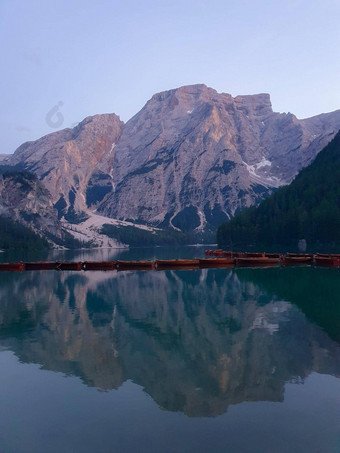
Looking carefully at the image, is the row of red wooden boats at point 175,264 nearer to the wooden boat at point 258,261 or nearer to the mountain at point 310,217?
the wooden boat at point 258,261

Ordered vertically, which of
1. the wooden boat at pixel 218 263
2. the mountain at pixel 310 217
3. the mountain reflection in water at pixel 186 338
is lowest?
the wooden boat at pixel 218 263

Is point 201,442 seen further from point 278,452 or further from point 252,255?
point 252,255

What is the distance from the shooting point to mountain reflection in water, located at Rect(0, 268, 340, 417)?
2493cm

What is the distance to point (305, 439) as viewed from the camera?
1777cm

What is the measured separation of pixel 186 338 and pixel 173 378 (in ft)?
35.8

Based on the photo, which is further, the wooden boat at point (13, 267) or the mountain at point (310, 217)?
the mountain at point (310, 217)

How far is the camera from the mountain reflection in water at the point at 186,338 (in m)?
24.9

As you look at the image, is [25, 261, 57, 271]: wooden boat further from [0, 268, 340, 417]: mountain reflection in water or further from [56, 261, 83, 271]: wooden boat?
[0, 268, 340, 417]: mountain reflection in water

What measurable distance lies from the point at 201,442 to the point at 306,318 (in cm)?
2913

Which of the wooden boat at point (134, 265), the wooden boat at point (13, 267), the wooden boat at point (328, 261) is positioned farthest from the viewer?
the wooden boat at point (13, 267)

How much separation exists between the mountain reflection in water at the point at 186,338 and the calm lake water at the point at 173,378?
0.11 meters

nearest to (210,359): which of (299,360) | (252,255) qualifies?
(299,360)

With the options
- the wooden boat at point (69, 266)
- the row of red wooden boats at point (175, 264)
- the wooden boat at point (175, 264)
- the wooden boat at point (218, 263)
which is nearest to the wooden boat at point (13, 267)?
the row of red wooden boats at point (175, 264)

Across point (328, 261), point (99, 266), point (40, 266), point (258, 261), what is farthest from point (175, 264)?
point (328, 261)
